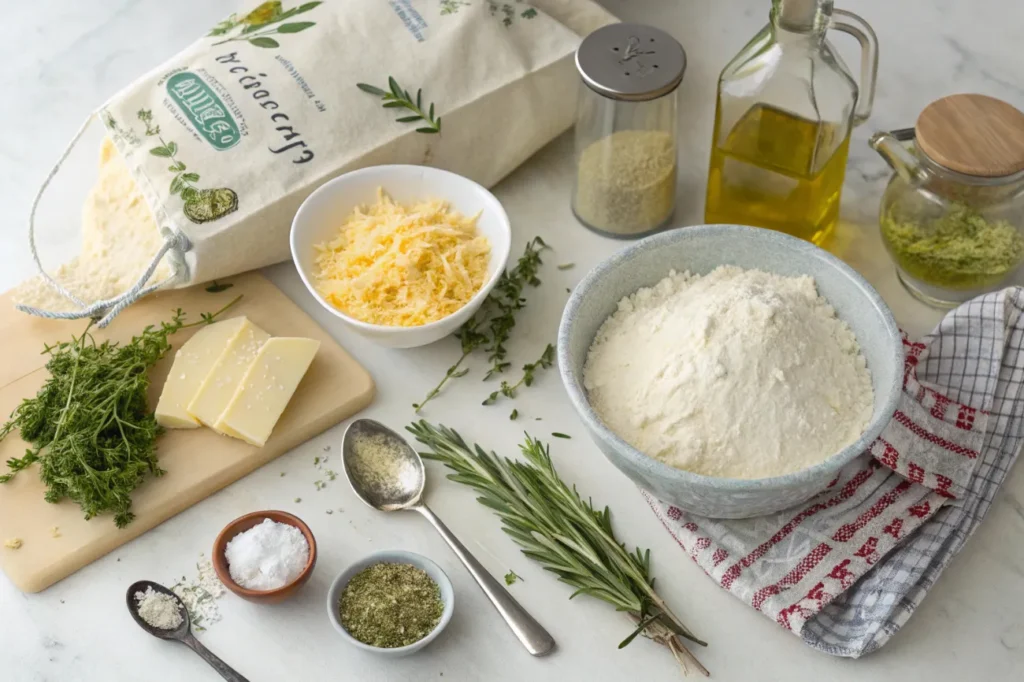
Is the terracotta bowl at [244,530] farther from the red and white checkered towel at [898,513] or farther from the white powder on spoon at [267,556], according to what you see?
the red and white checkered towel at [898,513]

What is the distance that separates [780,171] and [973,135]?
254 mm

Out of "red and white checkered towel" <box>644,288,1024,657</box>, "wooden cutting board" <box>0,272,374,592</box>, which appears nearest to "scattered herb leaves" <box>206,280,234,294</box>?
"wooden cutting board" <box>0,272,374,592</box>

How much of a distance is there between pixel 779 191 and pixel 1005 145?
30 centimetres

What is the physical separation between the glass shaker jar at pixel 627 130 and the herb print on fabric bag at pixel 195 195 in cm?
52

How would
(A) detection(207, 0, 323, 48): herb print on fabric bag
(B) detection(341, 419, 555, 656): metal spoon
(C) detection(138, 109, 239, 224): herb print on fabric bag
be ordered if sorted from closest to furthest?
(B) detection(341, 419, 555, 656): metal spoon
(C) detection(138, 109, 239, 224): herb print on fabric bag
(A) detection(207, 0, 323, 48): herb print on fabric bag

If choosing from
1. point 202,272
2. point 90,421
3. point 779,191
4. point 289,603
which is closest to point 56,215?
point 202,272

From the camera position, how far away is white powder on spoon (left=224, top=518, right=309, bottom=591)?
115cm

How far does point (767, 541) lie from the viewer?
119 centimetres

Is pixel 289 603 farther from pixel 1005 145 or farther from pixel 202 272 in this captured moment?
pixel 1005 145

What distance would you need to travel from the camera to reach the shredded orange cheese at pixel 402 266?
1.37 m

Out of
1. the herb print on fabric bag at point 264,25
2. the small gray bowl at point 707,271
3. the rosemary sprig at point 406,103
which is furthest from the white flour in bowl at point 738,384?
the herb print on fabric bag at point 264,25

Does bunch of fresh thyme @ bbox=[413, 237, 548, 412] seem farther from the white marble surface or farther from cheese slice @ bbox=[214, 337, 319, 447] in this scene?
cheese slice @ bbox=[214, 337, 319, 447]

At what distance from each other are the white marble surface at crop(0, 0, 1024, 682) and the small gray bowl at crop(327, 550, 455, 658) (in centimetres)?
5

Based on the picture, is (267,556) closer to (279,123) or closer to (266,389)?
(266,389)
